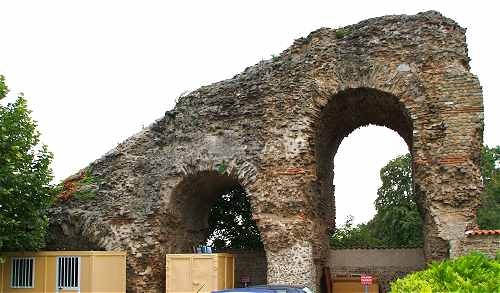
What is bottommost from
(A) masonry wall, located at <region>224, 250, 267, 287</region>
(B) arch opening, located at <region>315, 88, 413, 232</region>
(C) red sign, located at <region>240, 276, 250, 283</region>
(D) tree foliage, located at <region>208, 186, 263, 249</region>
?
(C) red sign, located at <region>240, 276, 250, 283</region>

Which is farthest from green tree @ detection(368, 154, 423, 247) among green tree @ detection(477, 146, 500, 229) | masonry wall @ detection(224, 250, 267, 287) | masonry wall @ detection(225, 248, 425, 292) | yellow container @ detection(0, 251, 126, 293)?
yellow container @ detection(0, 251, 126, 293)

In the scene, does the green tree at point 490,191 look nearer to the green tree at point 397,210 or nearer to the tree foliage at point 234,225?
the green tree at point 397,210

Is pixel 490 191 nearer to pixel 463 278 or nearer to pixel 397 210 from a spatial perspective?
pixel 397 210

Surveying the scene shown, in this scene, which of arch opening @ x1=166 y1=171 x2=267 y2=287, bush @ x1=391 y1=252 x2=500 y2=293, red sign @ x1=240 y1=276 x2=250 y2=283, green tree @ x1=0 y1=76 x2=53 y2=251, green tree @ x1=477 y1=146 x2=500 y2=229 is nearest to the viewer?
bush @ x1=391 y1=252 x2=500 y2=293

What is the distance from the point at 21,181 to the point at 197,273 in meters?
4.65

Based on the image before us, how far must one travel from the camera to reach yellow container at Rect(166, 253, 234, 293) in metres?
15.6

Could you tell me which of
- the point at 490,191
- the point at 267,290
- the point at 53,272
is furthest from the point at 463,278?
the point at 490,191

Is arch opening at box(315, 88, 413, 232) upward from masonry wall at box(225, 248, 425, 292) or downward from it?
upward

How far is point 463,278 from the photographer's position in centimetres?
486

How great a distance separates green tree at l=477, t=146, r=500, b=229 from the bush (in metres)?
29.5

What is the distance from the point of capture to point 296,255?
15.6 metres

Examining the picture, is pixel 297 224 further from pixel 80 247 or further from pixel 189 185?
pixel 80 247

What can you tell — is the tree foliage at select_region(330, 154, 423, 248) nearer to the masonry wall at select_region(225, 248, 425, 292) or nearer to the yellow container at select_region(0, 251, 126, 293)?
the masonry wall at select_region(225, 248, 425, 292)

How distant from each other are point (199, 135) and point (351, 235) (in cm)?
1996
